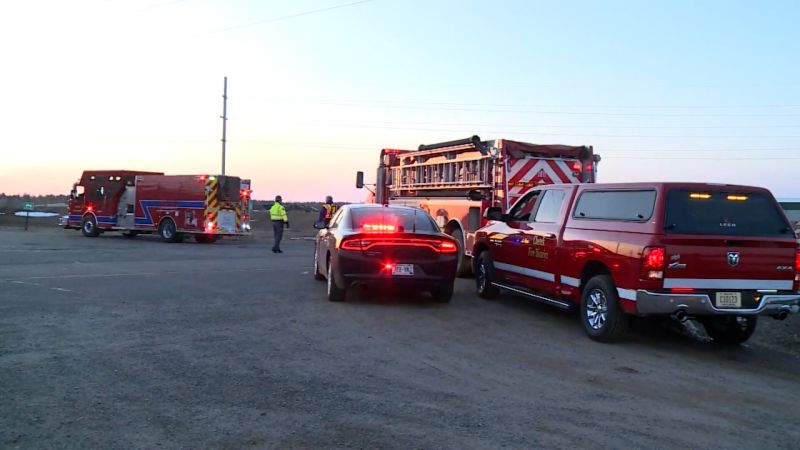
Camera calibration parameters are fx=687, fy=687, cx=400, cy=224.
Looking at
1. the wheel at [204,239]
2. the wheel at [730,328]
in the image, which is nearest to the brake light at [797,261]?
the wheel at [730,328]

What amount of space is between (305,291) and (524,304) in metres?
3.78

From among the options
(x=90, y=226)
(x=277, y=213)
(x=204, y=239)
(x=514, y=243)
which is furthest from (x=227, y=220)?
(x=514, y=243)

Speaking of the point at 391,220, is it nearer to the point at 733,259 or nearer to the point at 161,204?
the point at 733,259

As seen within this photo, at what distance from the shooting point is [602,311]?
8234mm

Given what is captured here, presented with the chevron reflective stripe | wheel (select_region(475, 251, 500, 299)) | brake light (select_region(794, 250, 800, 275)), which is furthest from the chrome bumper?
the chevron reflective stripe

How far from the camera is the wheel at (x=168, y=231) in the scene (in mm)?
27328

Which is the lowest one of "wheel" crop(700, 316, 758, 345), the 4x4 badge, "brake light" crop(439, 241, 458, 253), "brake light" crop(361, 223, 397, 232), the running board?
"wheel" crop(700, 316, 758, 345)

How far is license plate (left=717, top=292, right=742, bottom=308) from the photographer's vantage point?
24.5ft

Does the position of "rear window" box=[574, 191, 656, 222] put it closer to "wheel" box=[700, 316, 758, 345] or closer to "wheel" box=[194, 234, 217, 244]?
"wheel" box=[700, 316, 758, 345]

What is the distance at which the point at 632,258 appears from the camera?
763 centimetres

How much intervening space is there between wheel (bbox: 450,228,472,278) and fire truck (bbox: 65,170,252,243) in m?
14.4

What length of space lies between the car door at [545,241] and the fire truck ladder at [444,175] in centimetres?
343

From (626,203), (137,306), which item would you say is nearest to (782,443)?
(626,203)

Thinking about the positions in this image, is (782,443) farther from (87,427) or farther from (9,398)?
(9,398)
